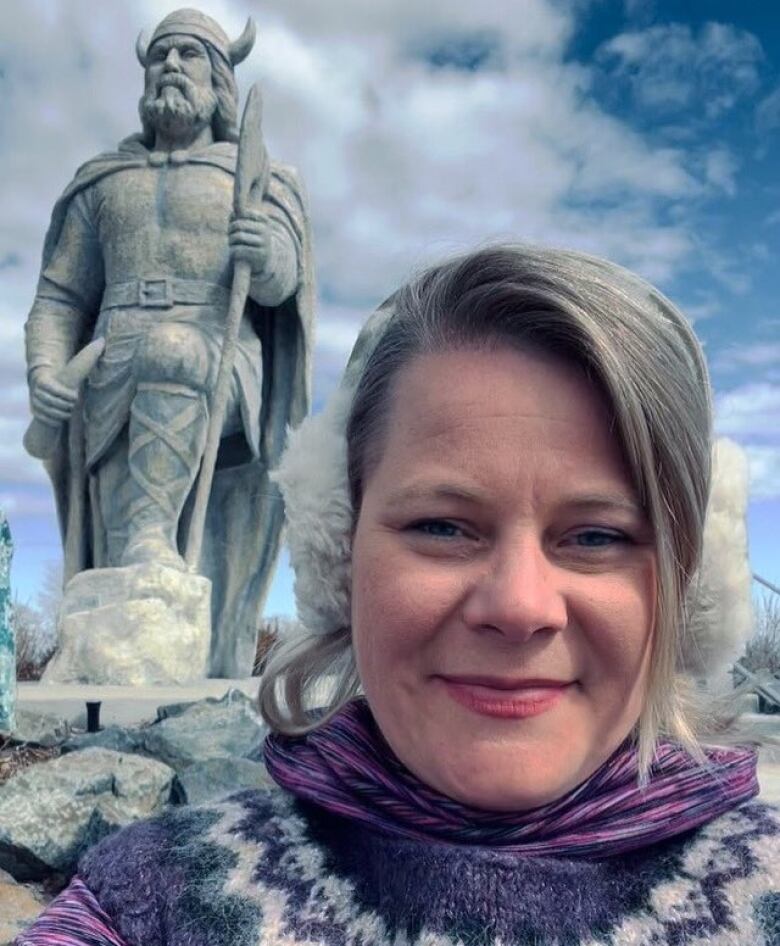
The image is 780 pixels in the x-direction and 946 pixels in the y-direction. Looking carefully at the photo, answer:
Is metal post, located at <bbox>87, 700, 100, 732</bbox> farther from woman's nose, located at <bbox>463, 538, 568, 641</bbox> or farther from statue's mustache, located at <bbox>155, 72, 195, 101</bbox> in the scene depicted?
statue's mustache, located at <bbox>155, 72, 195, 101</bbox>

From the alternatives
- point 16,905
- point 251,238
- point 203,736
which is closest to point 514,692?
point 16,905

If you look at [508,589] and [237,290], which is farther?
[237,290]

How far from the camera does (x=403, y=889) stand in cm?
100

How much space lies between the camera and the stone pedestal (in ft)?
18.8

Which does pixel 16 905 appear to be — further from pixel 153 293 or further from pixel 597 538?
pixel 153 293

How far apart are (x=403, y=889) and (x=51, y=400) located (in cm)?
579

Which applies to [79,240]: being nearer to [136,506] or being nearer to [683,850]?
[136,506]

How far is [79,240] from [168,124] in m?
0.97

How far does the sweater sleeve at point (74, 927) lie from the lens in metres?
1.03

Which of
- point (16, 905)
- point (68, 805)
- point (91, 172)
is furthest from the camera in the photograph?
point (91, 172)

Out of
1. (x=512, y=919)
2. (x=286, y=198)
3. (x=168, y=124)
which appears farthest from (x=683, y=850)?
(x=168, y=124)

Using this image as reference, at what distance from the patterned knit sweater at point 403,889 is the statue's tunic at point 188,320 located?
540cm

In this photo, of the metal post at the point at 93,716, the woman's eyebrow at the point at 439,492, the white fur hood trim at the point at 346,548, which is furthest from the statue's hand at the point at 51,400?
the woman's eyebrow at the point at 439,492

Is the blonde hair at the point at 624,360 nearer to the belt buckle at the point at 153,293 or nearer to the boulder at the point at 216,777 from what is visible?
the boulder at the point at 216,777
